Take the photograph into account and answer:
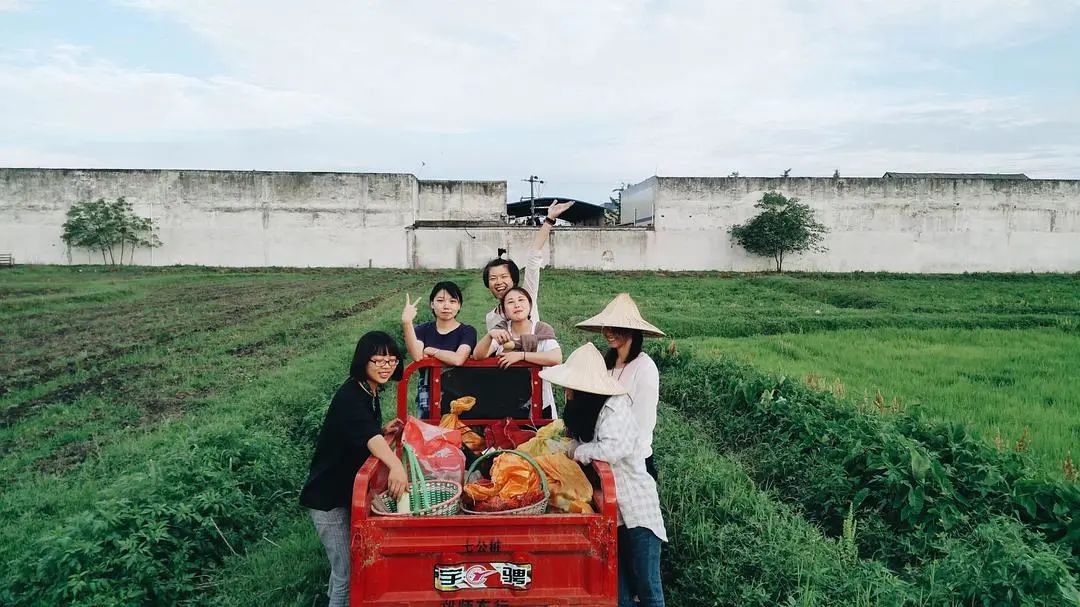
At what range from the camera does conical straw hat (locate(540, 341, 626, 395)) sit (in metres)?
3.51

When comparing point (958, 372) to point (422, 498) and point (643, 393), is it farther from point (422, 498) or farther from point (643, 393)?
point (422, 498)

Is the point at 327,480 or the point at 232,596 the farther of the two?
the point at 232,596

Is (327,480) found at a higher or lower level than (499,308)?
lower

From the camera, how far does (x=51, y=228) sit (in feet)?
120

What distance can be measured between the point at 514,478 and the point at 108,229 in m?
38.7

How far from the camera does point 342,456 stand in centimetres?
354

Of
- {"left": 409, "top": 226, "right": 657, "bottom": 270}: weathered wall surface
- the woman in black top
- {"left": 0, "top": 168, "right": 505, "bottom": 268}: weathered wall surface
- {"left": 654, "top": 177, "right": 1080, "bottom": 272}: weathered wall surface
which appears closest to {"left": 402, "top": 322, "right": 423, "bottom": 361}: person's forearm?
the woman in black top

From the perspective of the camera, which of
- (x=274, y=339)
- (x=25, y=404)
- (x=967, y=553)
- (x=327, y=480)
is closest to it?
(x=327, y=480)

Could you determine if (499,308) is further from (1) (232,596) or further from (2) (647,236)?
(2) (647,236)

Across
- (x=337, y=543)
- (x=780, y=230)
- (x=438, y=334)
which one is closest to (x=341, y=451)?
(x=337, y=543)

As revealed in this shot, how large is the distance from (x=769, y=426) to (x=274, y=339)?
9.43m

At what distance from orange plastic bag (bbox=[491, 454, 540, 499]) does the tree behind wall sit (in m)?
38.5

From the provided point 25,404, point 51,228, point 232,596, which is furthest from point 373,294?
point 51,228

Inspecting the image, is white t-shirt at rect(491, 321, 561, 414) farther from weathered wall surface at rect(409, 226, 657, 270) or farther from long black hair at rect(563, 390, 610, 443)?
weathered wall surface at rect(409, 226, 657, 270)
